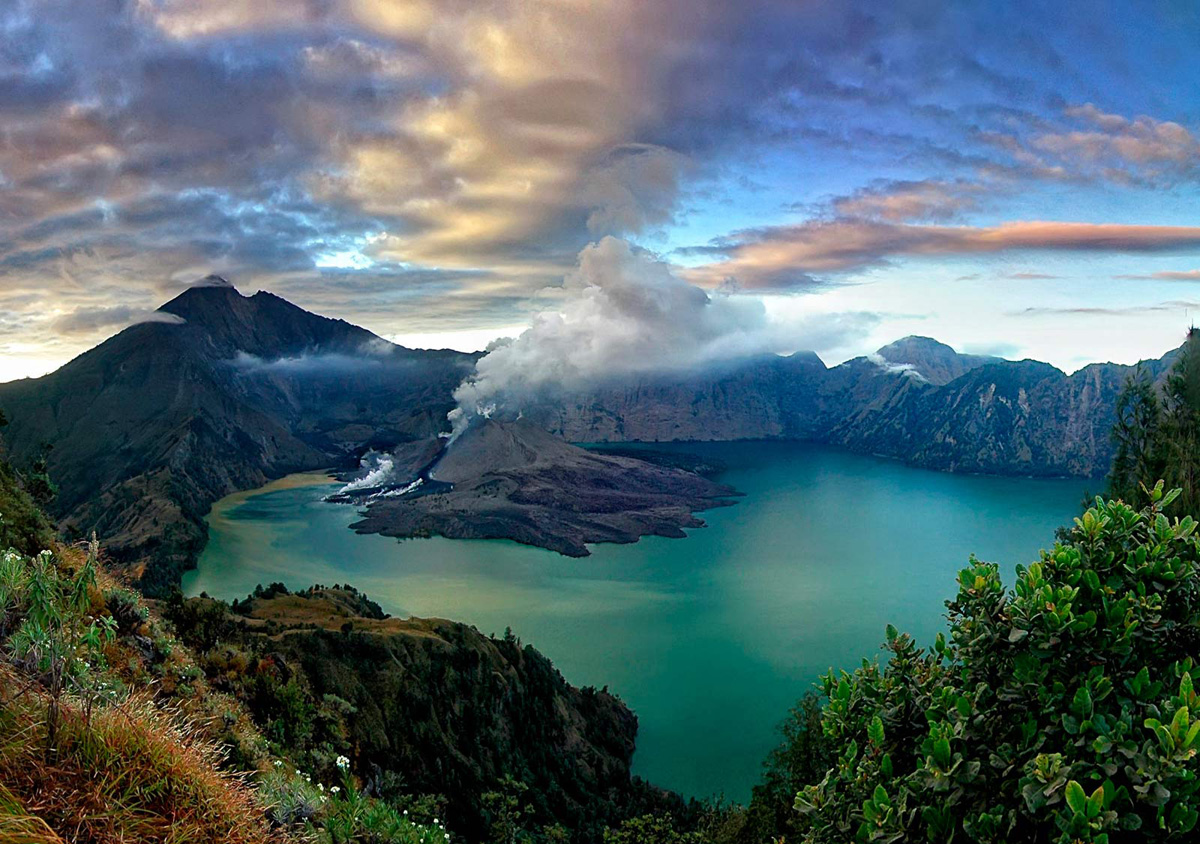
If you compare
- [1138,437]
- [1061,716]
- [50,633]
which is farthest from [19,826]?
[1138,437]

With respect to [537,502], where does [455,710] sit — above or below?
below

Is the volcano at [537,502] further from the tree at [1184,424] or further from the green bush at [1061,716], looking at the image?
the green bush at [1061,716]

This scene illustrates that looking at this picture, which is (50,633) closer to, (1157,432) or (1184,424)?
(1157,432)

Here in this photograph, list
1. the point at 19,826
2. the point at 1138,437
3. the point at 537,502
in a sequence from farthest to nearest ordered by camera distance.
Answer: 1. the point at 537,502
2. the point at 1138,437
3. the point at 19,826

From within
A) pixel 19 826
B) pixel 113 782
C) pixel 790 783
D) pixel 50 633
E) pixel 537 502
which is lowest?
pixel 537 502

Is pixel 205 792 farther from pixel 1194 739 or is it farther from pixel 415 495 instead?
pixel 415 495

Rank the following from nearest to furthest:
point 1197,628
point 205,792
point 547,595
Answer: point 205,792
point 1197,628
point 547,595

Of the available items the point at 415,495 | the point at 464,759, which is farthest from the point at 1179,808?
the point at 415,495
